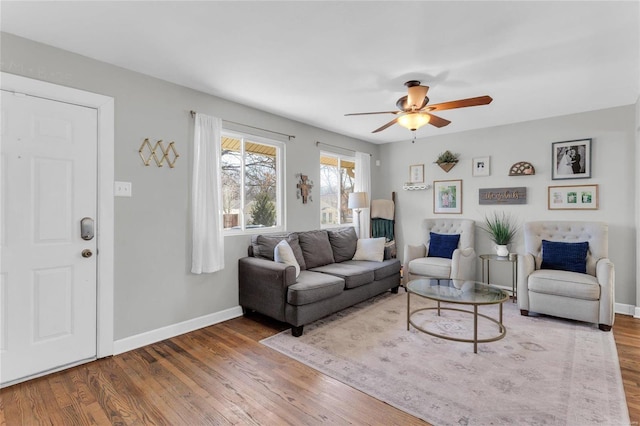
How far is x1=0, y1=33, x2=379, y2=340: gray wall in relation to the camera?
2539mm

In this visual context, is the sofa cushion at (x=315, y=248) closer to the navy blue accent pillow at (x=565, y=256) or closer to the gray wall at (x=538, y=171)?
the gray wall at (x=538, y=171)

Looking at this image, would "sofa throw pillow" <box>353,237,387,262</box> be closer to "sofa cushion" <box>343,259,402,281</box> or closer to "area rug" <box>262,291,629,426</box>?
"sofa cushion" <box>343,259,402,281</box>

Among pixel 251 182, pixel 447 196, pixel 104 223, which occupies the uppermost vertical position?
pixel 251 182

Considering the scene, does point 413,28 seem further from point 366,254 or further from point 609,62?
point 366,254

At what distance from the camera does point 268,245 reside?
3.71 meters

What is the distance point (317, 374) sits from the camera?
2424 mm

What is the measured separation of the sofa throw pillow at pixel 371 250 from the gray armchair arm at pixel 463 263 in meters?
0.96

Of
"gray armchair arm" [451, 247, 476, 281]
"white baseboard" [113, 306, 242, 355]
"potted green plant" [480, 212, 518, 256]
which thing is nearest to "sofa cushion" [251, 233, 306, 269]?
"white baseboard" [113, 306, 242, 355]

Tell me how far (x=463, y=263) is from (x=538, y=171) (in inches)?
65.9

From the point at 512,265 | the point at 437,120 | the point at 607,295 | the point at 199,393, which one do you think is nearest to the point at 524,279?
the point at 607,295

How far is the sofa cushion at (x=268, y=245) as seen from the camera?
12.1 feet

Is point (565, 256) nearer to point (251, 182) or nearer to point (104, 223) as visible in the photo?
point (251, 182)

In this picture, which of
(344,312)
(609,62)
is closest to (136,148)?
(344,312)

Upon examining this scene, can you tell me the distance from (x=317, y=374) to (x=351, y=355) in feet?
1.35
